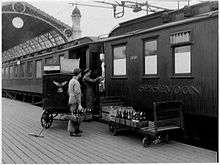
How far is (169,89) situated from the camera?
7508mm

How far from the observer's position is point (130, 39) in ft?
28.8

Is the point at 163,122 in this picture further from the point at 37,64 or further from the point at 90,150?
the point at 37,64

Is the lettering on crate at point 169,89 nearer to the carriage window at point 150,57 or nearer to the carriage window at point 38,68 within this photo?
the carriage window at point 150,57

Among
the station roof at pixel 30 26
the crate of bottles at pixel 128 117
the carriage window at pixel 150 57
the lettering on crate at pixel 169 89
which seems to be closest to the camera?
the lettering on crate at pixel 169 89

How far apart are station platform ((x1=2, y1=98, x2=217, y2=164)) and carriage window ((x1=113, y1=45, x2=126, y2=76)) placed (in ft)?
5.65

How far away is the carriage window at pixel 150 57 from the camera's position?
798cm

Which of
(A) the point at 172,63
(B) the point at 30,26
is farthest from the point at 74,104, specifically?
(B) the point at 30,26

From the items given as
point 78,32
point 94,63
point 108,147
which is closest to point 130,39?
point 94,63

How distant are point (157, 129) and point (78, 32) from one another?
A: 100 feet

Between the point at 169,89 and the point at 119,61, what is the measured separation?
2.24m

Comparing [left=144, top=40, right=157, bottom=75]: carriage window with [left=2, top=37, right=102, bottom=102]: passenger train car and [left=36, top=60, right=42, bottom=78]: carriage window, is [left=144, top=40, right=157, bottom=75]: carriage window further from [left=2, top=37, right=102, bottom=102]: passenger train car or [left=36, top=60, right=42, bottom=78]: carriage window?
[left=36, top=60, right=42, bottom=78]: carriage window

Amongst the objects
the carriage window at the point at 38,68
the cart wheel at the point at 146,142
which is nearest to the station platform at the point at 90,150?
the cart wheel at the point at 146,142

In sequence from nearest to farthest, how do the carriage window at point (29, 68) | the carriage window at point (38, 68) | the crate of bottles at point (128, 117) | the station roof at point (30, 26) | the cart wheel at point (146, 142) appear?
the cart wheel at point (146, 142)
the crate of bottles at point (128, 117)
the carriage window at point (38, 68)
the carriage window at point (29, 68)
the station roof at point (30, 26)

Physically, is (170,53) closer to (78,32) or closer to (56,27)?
(56,27)
